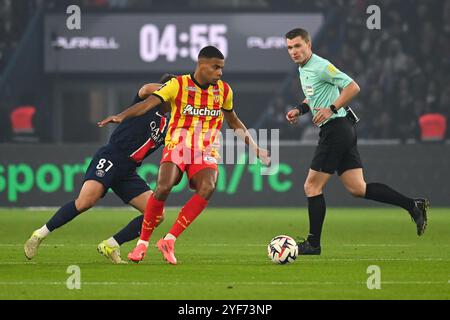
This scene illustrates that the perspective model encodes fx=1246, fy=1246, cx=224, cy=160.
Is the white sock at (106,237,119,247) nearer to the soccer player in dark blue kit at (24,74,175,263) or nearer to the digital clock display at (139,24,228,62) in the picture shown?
the soccer player in dark blue kit at (24,74,175,263)

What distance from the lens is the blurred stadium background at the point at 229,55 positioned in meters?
24.5

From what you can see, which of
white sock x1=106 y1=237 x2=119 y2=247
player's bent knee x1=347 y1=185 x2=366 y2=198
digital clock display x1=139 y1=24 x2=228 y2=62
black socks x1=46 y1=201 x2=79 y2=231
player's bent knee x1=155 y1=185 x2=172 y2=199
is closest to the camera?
player's bent knee x1=155 y1=185 x2=172 y2=199

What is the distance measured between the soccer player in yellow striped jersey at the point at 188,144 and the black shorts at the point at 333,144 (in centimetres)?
130

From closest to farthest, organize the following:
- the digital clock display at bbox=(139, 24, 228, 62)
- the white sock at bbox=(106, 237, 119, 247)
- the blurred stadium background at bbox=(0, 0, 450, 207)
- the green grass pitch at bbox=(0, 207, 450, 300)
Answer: the green grass pitch at bbox=(0, 207, 450, 300)
the white sock at bbox=(106, 237, 119, 247)
the blurred stadium background at bbox=(0, 0, 450, 207)
the digital clock display at bbox=(139, 24, 228, 62)

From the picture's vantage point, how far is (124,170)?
1160cm

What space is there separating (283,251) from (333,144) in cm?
146

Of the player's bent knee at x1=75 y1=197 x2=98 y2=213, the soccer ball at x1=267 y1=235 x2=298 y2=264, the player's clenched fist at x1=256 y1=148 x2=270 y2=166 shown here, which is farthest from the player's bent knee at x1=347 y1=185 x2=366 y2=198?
the player's bent knee at x1=75 y1=197 x2=98 y2=213

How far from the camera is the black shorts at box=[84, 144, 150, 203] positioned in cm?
1152

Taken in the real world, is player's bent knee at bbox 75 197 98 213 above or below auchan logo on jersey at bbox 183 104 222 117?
below

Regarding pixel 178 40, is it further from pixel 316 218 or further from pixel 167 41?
pixel 316 218

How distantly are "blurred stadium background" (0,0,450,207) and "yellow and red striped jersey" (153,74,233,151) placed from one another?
12.1 meters

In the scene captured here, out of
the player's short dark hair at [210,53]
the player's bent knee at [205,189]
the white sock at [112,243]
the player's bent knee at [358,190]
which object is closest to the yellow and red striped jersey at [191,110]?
the player's short dark hair at [210,53]
